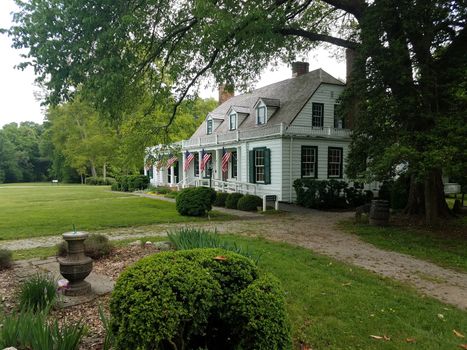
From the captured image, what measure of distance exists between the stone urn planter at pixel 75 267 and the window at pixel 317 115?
17165 millimetres

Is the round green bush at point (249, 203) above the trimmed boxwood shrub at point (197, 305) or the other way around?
the other way around

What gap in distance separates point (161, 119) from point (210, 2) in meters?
7.22

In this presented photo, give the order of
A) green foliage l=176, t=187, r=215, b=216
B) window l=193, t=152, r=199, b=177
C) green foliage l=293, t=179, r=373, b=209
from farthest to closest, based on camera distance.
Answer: window l=193, t=152, r=199, b=177, green foliage l=293, t=179, r=373, b=209, green foliage l=176, t=187, r=215, b=216

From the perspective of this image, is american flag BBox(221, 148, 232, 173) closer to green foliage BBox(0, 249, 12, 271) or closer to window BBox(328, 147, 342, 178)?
window BBox(328, 147, 342, 178)

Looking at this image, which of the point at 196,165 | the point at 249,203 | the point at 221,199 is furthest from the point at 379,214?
the point at 196,165

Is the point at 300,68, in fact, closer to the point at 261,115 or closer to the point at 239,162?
the point at 261,115

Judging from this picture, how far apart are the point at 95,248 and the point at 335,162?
54.6ft

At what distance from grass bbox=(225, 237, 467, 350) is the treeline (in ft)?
30.6

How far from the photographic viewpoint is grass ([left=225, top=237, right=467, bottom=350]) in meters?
Answer: 3.61

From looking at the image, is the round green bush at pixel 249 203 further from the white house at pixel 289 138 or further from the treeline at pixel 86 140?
the treeline at pixel 86 140

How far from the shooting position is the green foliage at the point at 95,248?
6.39m

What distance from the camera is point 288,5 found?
12.5 metres

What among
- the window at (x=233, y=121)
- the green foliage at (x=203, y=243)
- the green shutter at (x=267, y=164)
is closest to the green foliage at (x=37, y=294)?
the green foliage at (x=203, y=243)

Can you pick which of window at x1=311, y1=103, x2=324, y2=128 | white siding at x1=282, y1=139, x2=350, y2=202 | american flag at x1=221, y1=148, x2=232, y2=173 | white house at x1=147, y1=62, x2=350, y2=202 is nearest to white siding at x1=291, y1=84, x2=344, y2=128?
white house at x1=147, y1=62, x2=350, y2=202
